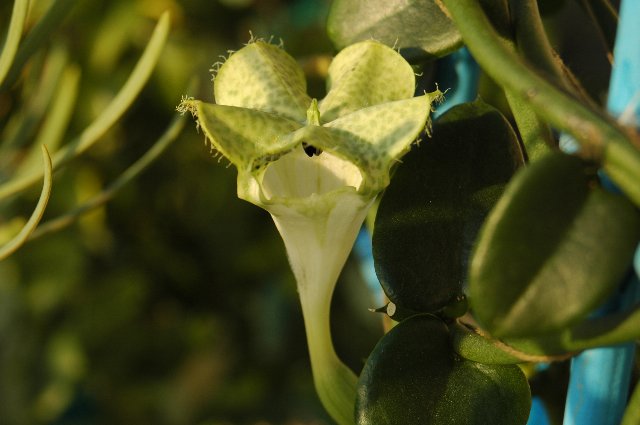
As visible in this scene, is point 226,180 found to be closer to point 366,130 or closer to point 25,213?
point 25,213

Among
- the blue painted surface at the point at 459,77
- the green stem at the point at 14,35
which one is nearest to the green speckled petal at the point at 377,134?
the blue painted surface at the point at 459,77

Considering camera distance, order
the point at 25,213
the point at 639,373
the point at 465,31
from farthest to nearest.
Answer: the point at 25,213
the point at 639,373
the point at 465,31

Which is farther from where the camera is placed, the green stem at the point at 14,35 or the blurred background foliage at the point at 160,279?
the blurred background foliage at the point at 160,279

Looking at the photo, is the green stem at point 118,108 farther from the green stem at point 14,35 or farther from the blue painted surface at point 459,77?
the blue painted surface at point 459,77

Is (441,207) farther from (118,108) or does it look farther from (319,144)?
(118,108)

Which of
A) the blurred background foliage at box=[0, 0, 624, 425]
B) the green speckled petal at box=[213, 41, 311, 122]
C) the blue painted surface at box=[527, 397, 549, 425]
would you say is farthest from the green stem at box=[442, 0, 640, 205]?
the blurred background foliage at box=[0, 0, 624, 425]

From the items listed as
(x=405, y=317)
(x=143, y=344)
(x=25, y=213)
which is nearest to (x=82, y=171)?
(x=25, y=213)

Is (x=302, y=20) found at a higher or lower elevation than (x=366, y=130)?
lower
